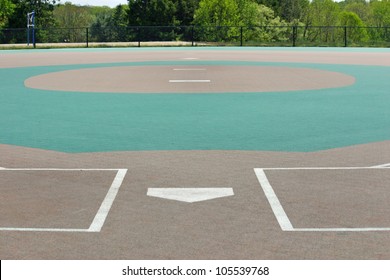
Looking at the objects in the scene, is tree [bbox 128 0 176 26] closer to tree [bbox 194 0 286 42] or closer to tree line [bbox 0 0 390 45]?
tree line [bbox 0 0 390 45]

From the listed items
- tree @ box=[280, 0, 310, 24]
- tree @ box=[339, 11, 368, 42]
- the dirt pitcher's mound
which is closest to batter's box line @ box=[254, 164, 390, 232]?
the dirt pitcher's mound

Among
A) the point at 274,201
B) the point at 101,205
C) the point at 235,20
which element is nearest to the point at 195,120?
the point at 274,201

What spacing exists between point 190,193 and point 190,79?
57.8ft

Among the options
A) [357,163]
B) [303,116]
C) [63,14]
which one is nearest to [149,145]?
[357,163]

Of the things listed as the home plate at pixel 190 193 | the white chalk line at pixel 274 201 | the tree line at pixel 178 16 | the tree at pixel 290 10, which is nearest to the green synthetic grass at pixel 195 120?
the white chalk line at pixel 274 201

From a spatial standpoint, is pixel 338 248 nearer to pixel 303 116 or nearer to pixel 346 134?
pixel 346 134

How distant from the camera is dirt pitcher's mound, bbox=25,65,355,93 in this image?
2314cm

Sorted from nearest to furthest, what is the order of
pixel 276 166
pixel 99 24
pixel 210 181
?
pixel 210 181
pixel 276 166
pixel 99 24

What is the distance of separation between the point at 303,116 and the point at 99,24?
85.5 meters

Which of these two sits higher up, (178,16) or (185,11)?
(185,11)

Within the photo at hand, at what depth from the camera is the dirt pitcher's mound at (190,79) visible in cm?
2314

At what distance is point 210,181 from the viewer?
977 centimetres

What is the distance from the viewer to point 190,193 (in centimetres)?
912

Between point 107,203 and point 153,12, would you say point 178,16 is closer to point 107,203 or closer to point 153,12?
point 153,12
